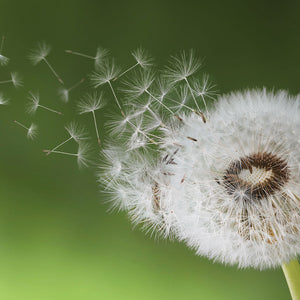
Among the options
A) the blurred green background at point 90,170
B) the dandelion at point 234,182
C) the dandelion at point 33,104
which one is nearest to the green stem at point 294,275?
the dandelion at point 234,182

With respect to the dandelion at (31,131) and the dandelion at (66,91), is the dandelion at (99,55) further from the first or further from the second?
the dandelion at (31,131)

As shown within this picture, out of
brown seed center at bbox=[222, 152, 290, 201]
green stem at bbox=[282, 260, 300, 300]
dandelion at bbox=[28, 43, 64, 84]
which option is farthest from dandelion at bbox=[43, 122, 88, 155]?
green stem at bbox=[282, 260, 300, 300]

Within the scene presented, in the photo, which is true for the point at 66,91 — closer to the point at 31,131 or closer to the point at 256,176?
the point at 31,131

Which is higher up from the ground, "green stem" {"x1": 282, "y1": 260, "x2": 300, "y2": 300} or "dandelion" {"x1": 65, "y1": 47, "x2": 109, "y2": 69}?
"dandelion" {"x1": 65, "y1": 47, "x2": 109, "y2": 69}

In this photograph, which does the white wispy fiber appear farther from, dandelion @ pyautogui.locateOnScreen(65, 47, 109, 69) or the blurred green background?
dandelion @ pyautogui.locateOnScreen(65, 47, 109, 69)

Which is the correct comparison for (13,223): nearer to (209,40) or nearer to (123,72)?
(123,72)

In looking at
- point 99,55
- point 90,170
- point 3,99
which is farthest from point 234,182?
point 3,99
